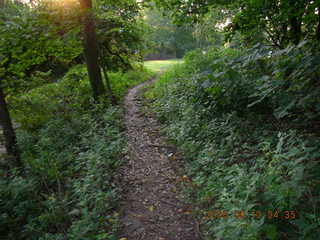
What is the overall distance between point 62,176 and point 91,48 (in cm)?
541

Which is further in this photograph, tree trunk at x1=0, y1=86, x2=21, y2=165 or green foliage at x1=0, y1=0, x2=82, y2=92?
tree trunk at x1=0, y1=86, x2=21, y2=165

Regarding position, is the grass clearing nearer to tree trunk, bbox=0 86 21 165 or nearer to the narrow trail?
the narrow trail

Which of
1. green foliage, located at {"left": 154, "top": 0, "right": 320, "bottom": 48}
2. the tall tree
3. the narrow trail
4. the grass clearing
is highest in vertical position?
green foliage, located at {"left": 154, "top": 0, "right": 320, "bottom": 48}

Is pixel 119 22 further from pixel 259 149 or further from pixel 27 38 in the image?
pixel 259 149

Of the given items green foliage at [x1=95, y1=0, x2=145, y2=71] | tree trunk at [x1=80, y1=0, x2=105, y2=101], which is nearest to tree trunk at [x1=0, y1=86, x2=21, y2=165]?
tree trunk at [x1=80, y1=0, x2=105, y2=101]

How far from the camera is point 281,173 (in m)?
2.84

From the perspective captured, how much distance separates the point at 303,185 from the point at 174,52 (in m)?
56.9

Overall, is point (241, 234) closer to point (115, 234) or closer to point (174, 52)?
point (115, 234)

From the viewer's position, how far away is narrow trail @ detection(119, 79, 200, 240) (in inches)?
137

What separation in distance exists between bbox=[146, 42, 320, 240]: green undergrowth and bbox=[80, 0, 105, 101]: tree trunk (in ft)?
16.7

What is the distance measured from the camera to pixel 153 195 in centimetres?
434

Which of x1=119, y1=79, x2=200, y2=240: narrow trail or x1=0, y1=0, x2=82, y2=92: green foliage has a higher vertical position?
x1=0, y1=0, x2=82, y2=92: green foliage

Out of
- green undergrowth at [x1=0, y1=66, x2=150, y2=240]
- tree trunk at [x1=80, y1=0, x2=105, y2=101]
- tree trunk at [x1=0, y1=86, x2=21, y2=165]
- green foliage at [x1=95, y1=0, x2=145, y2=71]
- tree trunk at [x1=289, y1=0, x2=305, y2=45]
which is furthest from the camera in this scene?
green foliage at [x1=95, y1=0, x2=145, y2=71]

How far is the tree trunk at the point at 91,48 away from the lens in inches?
321
